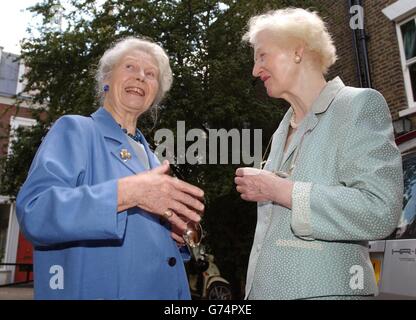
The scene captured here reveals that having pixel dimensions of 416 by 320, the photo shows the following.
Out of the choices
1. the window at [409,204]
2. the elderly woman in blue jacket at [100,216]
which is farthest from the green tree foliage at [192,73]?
the elderly woman in blue jacket at [100,216]

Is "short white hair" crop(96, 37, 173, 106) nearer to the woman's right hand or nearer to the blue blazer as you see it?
the blue blazer

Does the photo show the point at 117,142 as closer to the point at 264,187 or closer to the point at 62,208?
the point at 62,208

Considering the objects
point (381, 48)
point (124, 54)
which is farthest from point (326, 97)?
point (381, 48)

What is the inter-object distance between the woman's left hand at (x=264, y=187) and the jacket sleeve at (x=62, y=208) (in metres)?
0.54

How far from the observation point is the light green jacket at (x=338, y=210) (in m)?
1.46

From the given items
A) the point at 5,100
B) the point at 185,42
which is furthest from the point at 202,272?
the point at 5,100

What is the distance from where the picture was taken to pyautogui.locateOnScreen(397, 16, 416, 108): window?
812 cm

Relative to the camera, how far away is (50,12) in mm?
9156

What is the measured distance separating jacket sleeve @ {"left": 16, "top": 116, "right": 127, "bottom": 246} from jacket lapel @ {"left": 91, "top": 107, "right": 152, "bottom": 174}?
0.30 m

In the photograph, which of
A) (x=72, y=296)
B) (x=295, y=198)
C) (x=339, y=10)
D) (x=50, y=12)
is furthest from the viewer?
(x=339, y=10)

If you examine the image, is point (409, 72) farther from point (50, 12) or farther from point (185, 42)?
point (50, 12)

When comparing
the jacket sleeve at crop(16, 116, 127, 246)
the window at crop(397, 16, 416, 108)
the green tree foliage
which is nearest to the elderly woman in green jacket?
the jacket sleeve at crop(16, 116, 127, 246)

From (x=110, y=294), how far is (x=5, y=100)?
70.6ft

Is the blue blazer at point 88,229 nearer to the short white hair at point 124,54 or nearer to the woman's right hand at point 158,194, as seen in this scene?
the woman's right hand at point 158,194
